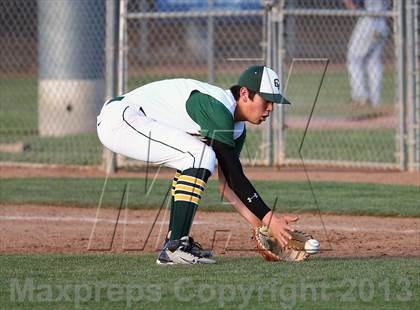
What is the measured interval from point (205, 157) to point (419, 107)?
6.49 meters

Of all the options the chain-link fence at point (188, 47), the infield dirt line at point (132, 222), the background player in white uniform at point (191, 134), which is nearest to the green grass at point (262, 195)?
the infield dirt line at point (132, 222)

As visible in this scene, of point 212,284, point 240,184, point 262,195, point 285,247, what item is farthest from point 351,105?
point 212,284

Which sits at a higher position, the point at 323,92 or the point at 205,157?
the point at 205,157

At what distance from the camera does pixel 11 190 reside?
11266 millimetres

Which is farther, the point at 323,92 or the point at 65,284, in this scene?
the point at 323,92

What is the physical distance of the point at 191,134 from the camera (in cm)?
688

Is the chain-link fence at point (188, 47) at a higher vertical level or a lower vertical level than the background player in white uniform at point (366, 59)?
lower

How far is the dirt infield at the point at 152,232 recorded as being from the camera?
816 cm

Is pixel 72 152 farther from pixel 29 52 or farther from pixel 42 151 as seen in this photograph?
pixel 29 52

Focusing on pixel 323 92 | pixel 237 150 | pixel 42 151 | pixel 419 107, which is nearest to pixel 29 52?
pixel 323 92

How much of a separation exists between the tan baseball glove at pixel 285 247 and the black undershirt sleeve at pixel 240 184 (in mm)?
170

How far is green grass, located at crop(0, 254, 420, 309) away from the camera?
5625 mm

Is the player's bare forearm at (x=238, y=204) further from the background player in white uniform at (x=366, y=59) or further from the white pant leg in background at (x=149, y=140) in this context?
the background player in white uniform at (x=366, y=59)
